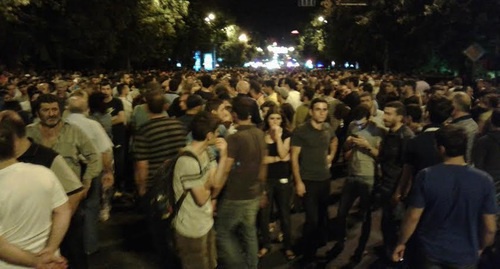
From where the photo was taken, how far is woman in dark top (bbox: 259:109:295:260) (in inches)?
266

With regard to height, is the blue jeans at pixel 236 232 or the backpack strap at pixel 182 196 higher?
the backpack strap at pixel 182 196

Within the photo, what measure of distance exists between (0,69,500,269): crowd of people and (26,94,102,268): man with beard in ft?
0.04

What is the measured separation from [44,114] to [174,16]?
31864 millimetres

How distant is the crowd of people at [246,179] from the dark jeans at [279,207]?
16 millimetres

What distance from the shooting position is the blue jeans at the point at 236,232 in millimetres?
5281

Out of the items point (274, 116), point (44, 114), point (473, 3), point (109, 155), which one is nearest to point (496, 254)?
point (274, 116)

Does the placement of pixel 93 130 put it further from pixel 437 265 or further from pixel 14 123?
pixel 437 265

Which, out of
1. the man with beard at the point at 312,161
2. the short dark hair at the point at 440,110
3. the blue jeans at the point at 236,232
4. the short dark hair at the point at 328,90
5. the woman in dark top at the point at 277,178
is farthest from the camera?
the short dark hair at the point at 328,90

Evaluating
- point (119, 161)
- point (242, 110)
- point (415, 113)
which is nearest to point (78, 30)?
point (119, 161)

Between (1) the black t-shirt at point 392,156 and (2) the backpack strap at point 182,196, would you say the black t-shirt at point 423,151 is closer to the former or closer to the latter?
(1) the black t-shirt at point 392,156

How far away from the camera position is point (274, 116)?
22.1 feet

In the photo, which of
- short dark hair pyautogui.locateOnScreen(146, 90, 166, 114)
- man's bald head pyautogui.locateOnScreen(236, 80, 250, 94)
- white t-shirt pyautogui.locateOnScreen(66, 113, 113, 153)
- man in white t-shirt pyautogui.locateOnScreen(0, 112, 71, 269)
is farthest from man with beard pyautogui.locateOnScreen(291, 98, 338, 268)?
man in white t-shirt pyautogui.locateOnScreen(0, 112, 71, 269)

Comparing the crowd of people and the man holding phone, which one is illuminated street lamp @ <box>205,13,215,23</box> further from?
the man holding phone

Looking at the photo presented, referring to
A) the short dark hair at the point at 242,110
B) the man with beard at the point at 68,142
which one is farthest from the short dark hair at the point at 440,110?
the man with beard at the point at 68,142
